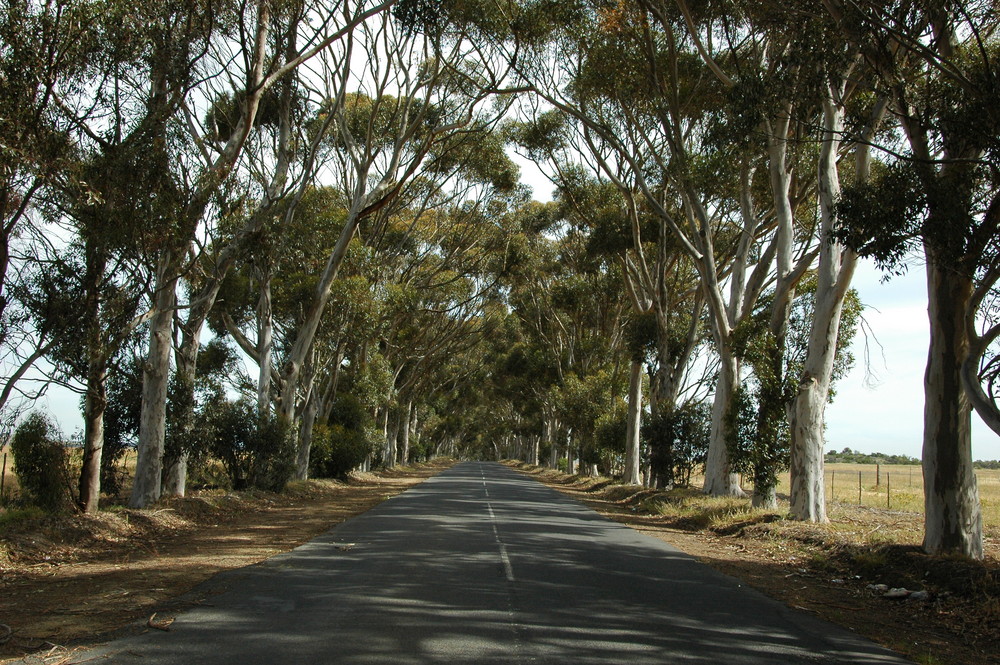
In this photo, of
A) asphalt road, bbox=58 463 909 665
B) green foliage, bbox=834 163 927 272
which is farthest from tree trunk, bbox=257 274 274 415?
green foliage, bbox=834 163 927 272

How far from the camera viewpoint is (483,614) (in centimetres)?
689

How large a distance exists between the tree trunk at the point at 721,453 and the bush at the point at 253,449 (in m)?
11.1

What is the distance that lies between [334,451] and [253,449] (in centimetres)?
888

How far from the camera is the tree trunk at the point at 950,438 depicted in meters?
9.48

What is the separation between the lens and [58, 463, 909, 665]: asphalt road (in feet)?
18.4

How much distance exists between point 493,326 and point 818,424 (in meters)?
34.2

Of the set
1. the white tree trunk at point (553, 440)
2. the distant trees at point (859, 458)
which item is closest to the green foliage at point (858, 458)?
the distant trees at point (859, 458)

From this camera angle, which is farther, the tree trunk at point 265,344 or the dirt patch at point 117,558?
the tree trunk at point 265,344

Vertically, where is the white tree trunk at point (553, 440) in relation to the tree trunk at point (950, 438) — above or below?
below

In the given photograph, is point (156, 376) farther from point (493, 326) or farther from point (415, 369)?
point (493, 326)

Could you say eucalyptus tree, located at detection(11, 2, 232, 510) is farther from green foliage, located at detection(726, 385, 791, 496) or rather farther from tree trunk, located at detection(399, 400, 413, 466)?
tree trunk, located at detection(399, 400, 413, 466)

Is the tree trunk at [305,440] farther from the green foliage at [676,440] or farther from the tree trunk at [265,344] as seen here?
the green foliage at [676,440]

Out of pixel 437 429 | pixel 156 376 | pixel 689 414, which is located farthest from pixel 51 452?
pixel 437 429

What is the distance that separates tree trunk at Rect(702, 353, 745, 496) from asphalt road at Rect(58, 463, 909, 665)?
23.1ft
